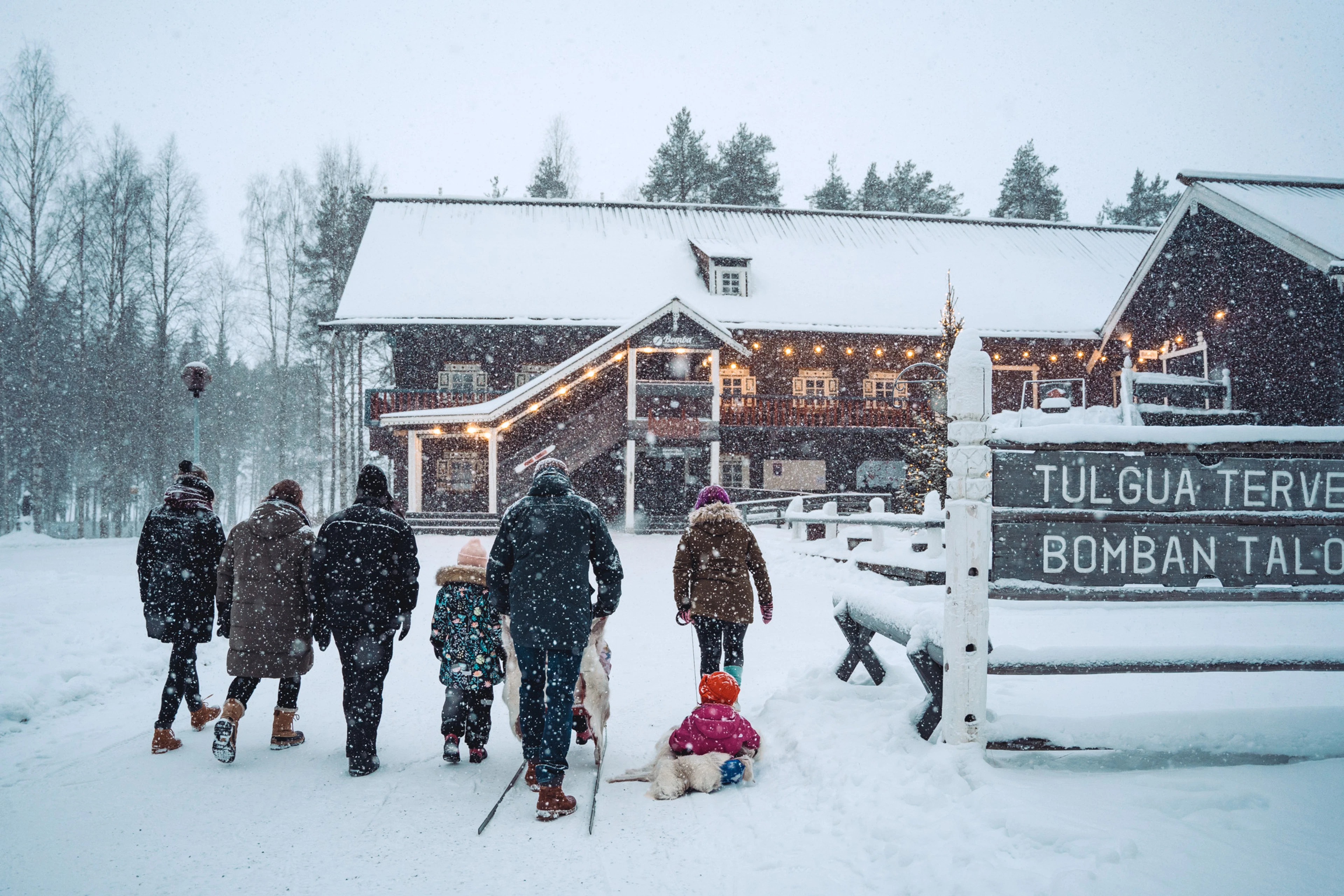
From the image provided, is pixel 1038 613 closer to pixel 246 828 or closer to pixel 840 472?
pixel 246 828

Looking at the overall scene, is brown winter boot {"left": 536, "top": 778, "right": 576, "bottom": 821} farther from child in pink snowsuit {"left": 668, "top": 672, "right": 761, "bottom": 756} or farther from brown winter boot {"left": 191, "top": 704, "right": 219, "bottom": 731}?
brown winter boot {"left": 191, "top": 704, "right": 219, "bottom": 731}

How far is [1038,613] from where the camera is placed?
7379 millimetres

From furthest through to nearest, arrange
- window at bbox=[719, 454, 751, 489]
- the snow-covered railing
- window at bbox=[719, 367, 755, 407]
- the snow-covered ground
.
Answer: window at bbox=[719, 367, 755, 407]
window at bbox=[719, 454, 751, 489]
the snow-covered railing
the snow-covered ground

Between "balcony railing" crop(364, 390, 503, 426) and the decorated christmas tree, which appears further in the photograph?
"balcony railing" crop(364, 390, 503, 426)

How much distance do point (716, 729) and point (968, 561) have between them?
1.68 metres

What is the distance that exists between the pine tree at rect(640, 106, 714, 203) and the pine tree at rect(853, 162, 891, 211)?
383 inches

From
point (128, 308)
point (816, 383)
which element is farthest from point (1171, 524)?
point (128, 308)

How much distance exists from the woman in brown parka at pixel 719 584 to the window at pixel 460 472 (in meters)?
18.2

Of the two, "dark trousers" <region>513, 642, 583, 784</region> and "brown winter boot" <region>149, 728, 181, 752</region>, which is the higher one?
"dark trousers" <region>513, 642, 583, 784</region>

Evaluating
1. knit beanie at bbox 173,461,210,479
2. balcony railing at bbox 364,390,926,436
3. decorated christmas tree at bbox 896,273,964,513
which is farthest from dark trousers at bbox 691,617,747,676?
balcony railing at bbox 364,390,926,436

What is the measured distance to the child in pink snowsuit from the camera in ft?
13.7

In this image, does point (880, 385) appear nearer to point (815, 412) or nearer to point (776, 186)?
point (815, 412)

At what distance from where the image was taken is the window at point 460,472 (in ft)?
73.9

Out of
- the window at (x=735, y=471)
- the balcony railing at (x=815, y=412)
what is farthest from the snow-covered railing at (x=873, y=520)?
the window at (x=735, y=471)
